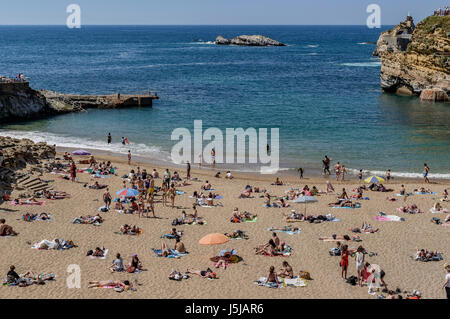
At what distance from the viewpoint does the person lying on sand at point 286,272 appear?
15.5 meters

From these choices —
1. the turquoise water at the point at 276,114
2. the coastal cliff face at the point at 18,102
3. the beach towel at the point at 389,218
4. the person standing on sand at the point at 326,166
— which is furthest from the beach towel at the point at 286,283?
the coastal cliff face at the point at 18,102

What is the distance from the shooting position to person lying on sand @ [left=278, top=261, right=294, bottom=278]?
15508mm

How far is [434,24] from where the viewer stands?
54719 millimetres

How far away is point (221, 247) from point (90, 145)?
2202cm

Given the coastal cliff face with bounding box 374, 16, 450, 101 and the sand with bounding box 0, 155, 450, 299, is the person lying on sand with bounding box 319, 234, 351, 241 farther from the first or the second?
the coastal cliff face with bounding box 374, 16, 450, 101

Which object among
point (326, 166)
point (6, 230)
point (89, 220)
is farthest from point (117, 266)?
point (326, 166)

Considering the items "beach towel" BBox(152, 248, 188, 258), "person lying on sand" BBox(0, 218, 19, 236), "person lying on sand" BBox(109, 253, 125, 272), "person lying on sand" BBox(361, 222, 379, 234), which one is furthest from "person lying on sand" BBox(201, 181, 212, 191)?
"person lying on sand" BBox(109, 253, 125, 272)

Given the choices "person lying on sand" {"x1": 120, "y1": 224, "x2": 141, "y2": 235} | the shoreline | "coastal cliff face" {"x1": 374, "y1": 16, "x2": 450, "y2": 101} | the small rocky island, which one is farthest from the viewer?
the small rocky island

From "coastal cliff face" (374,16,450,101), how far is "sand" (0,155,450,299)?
34488mm

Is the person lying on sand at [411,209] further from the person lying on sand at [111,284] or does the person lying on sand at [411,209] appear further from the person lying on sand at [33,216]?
the person lying on sand at [33,216]
